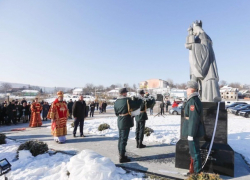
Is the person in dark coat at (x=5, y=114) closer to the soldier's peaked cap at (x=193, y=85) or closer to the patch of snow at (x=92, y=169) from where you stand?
the patch of snow at (x=92, y=169)

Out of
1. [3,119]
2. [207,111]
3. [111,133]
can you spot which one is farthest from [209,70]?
[3,119]

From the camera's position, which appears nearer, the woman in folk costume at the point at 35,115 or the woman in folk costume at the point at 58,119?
→ the woman in folk costume at the point at 58,119

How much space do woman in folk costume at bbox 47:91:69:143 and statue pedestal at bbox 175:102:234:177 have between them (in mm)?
4258

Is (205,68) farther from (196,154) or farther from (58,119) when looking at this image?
(58,119)

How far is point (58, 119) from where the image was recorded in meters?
6.10

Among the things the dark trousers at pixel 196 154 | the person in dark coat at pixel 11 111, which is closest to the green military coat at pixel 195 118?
the dark trousers at pixel 196 154

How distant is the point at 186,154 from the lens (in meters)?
3.72

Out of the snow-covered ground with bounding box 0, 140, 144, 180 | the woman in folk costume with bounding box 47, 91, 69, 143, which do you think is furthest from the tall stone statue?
the woman in folk costume with bounding box 47, 91, 69, 143

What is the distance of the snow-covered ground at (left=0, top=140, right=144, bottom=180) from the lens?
9.92 ft

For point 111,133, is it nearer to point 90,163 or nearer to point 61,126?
point 61,126

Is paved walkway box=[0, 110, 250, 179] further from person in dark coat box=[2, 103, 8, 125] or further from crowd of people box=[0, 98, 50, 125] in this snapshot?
person in dark coat box=[2, 103, 8, 125]

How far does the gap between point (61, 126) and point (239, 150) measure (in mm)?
6303

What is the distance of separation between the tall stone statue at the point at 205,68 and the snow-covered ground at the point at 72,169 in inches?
117

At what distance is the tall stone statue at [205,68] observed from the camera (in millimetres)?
4574
